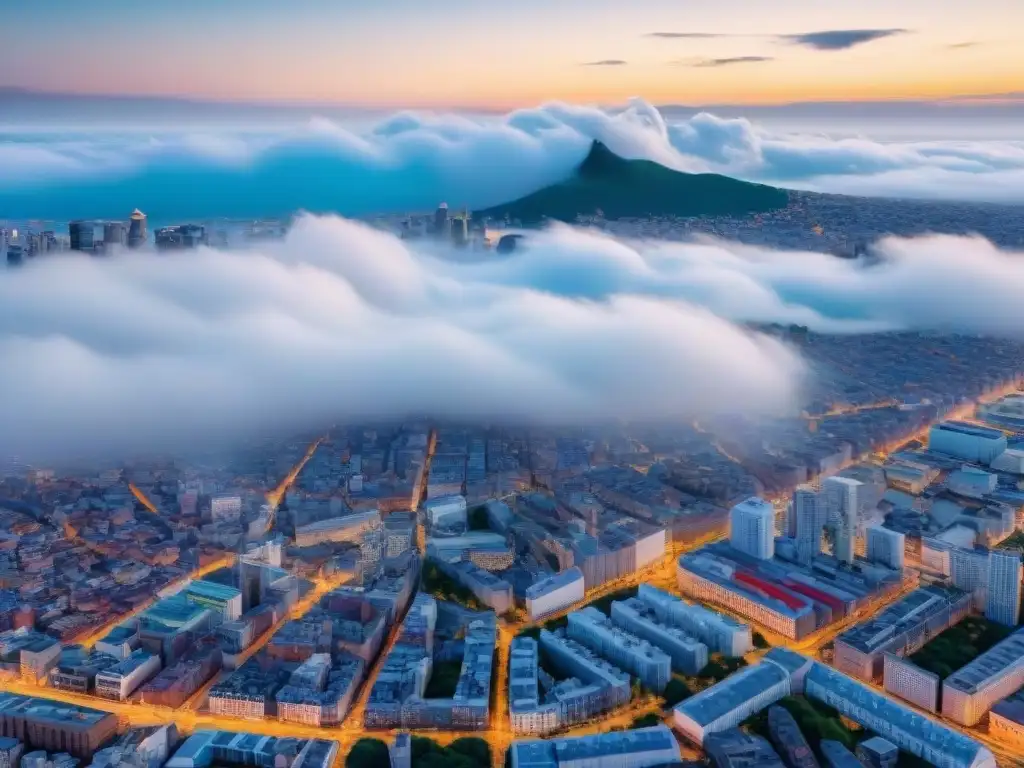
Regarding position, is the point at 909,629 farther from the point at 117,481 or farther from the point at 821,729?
the point at 117,481

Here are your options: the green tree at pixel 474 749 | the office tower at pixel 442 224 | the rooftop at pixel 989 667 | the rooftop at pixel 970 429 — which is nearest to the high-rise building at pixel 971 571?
the rooftop at pixel 989 667

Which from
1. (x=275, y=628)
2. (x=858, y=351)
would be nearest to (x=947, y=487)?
(x=858, y=351)

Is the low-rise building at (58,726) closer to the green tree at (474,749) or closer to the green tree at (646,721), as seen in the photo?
the green tree at (474,749)

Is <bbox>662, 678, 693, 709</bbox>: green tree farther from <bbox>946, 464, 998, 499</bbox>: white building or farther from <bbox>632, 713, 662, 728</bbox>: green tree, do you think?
<bbox>946, 464, 998, 499</bbox>: white building

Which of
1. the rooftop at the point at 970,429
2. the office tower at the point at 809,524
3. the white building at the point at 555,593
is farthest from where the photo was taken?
the rooftop at the point at 970,429

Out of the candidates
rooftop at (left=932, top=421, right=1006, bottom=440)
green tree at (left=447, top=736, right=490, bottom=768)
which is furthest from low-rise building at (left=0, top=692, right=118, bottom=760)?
rooftop at (left=932, top=421, right=1006, bottom=440)

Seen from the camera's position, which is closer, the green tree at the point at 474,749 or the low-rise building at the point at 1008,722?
the green tree at the point at 474,749
